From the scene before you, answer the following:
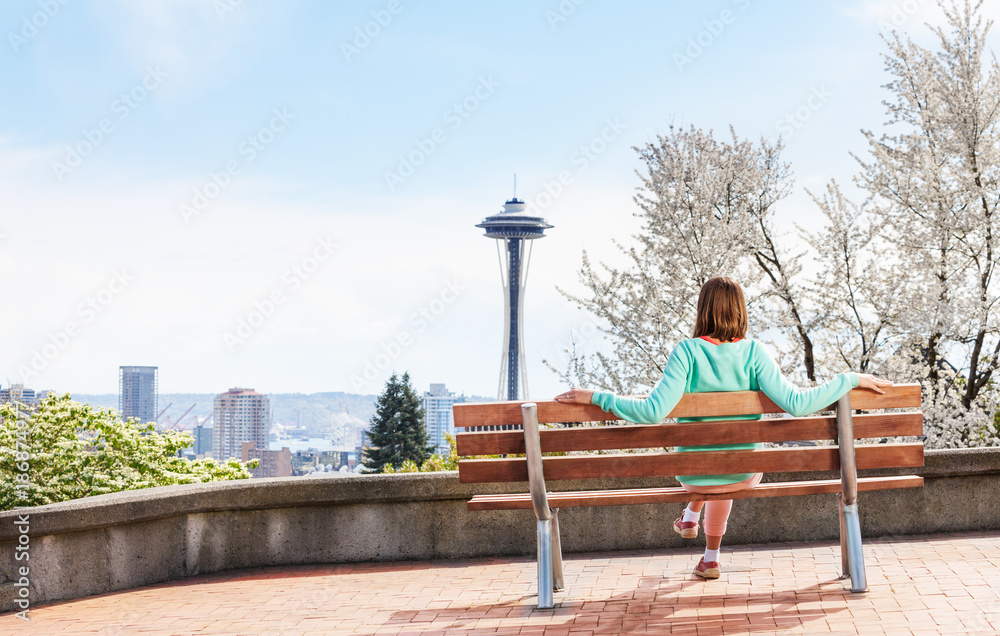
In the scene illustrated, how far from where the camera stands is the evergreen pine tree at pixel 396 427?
67.8 metres

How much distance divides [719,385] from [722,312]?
328 millimetres

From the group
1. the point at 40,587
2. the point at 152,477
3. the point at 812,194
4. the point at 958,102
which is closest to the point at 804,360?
the point at 812,194

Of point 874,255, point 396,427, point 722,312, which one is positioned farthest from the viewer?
point 396,427

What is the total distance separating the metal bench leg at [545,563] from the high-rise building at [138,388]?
6234 inches

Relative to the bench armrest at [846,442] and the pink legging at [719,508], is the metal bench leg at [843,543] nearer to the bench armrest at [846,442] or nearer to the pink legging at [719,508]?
the bench armrest at [846,442]

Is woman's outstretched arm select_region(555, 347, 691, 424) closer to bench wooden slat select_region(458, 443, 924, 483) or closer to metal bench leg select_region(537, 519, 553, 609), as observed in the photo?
bench wooden slat select_region(458, 443, 924, 483)

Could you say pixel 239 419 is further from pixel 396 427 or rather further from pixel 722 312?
pixel 722 312

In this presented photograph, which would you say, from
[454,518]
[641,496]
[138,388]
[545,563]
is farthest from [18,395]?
[138,388]

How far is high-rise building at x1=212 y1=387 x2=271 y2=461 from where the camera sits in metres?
172

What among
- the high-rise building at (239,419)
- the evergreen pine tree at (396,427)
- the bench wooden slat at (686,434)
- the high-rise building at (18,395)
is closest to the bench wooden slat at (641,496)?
the bench wooden slat at (686,434)

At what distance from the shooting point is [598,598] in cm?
425

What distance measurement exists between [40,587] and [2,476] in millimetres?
2792

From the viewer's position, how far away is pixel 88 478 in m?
7.66

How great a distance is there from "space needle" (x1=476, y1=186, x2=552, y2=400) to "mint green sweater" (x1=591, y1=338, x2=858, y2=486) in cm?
11364
